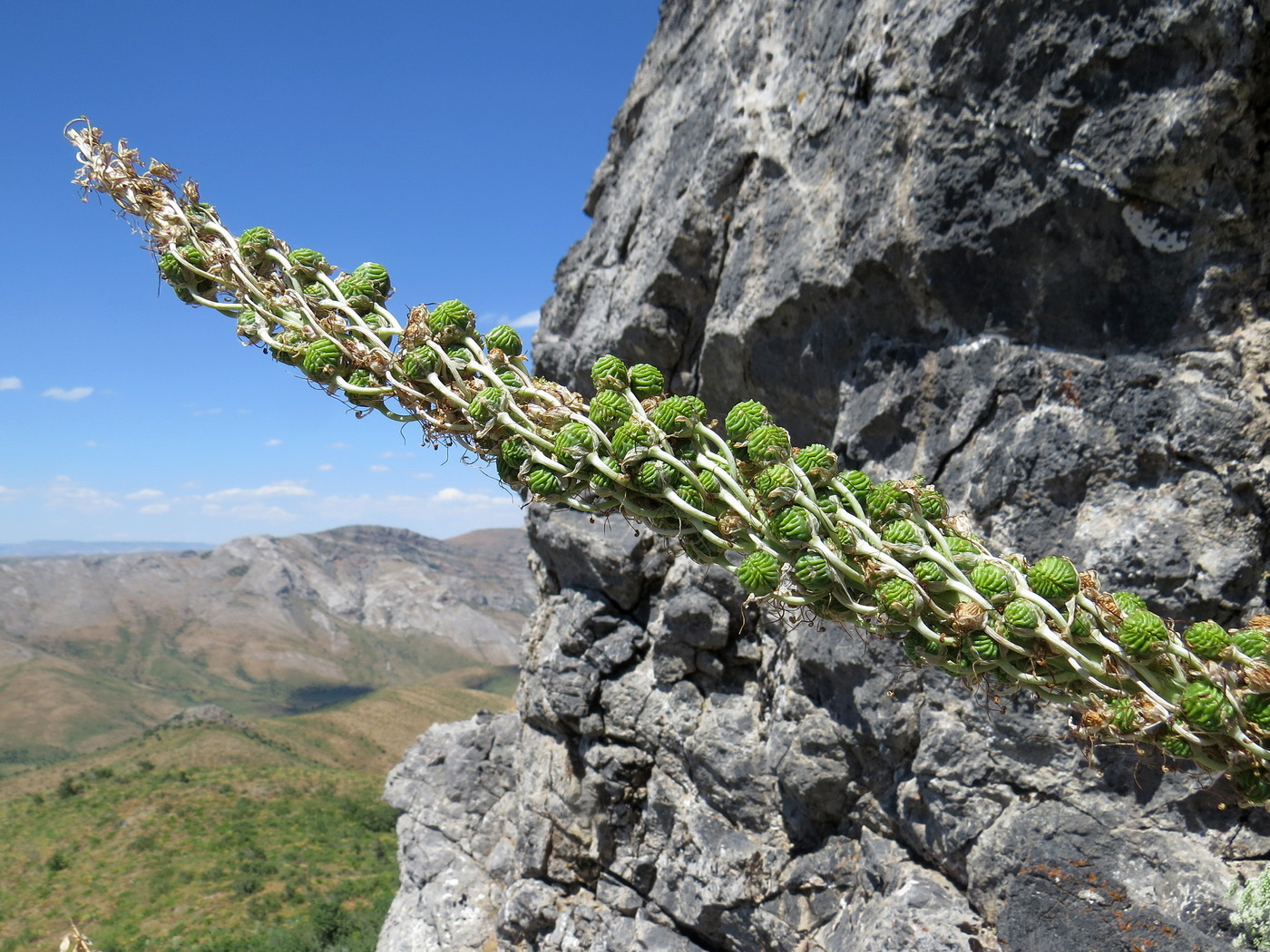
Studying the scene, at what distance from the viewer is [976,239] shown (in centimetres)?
459

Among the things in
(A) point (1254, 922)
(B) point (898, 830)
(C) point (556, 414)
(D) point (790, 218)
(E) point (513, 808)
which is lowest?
(E) point (513, 808)

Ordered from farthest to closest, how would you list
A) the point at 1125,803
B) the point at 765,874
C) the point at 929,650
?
1. the point at 765,874
2. the point at 1125,803
3. the point at 929,650

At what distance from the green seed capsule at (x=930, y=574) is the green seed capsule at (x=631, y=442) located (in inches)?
26.3

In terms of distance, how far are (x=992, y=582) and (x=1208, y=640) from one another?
460 millimetres

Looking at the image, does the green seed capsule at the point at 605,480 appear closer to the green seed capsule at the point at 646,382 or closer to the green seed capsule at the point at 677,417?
the green seed capsule at the point at 677,417

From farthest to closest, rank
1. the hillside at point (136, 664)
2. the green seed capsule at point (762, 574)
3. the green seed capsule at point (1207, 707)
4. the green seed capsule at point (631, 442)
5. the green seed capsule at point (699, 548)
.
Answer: the hillside at point (136, 664) < the green seed capsule at point (699, 548) < the green seed capsule at point (631, 442) < the green seed capsule at point (762, 574) < the green seed capsule at point (1207, 707)

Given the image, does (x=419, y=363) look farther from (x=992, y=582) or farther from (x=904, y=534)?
(x=992, y=582)

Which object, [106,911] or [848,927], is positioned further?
[106,911]

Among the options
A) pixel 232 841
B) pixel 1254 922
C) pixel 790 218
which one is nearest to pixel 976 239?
pixel 790 218

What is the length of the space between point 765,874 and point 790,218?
5.59 metres

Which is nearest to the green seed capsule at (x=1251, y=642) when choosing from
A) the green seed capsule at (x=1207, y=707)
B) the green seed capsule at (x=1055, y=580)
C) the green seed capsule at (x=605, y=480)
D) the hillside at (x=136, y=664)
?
the green seed capsule at (x=1207, y=707)

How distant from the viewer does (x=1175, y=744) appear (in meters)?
1.59

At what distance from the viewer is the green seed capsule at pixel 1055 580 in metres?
1.62

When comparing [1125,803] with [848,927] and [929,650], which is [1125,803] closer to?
[848,927]
